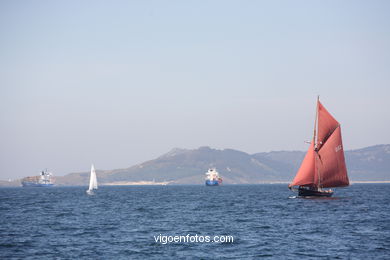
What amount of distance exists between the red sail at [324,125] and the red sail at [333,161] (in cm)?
65

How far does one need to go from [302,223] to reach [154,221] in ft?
57.2

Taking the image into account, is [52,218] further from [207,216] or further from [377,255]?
[377,255]

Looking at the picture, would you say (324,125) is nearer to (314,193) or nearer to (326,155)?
(326,155)

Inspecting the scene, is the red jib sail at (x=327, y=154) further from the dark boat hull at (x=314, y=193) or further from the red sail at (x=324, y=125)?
the dark boat hull at (x=314, y=193)

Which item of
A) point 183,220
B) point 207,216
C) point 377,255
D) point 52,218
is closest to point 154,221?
point 183,220

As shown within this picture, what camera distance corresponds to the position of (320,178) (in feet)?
343

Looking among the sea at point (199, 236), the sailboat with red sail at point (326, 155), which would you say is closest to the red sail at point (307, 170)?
the sailboat with red sail at point (326, 155)

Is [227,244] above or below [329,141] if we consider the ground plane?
below

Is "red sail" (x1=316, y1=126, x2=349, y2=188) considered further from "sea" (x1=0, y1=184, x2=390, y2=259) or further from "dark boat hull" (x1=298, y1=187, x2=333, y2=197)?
"sea" (x1=0, y1=184, x2=390, y2=259)

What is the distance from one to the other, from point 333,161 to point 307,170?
5.04 metres

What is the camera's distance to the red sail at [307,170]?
101 m

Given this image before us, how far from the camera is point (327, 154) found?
101 metres

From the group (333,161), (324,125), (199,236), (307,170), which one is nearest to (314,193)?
(307,170)

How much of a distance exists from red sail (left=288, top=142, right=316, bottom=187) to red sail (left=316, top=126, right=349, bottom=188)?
52.4 inches
